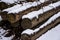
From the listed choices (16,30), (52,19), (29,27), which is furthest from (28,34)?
(52,19)

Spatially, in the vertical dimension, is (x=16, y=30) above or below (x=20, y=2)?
below

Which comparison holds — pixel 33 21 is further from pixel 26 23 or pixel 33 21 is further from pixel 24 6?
pixel 24 6

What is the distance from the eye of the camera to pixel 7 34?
352 centimetres

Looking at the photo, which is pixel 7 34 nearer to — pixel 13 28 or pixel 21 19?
pixel 13 28

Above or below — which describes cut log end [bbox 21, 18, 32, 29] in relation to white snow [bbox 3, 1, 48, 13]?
below

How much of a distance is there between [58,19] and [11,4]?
3.50 feet

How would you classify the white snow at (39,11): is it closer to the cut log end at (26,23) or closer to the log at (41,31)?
the cut log end at (26,23)

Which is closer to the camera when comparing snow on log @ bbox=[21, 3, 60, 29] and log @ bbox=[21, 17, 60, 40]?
log @ bbox=[21, 17, 60, 40]

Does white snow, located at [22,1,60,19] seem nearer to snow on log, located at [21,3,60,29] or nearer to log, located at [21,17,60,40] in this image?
snow on log, located at [21,3,60,29]

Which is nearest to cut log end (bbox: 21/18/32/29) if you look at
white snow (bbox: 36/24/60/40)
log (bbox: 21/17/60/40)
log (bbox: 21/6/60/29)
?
log (bbox: 21/6/60/29)

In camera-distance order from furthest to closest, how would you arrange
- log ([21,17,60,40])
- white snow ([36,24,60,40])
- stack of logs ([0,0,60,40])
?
white snow ([36,24,60,40]) → stack of logs ([0,0,60,40]) → log ([21,17,60,40])

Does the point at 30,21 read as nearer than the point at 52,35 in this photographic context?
Yes

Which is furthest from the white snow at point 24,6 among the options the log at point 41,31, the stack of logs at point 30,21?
the log at point 41,31

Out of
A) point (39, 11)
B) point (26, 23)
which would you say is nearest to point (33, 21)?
point (26, 23)
